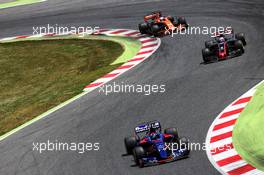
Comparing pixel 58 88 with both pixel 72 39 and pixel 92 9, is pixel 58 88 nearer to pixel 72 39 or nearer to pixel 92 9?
pixel 72 39

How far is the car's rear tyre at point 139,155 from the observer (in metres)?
17.4

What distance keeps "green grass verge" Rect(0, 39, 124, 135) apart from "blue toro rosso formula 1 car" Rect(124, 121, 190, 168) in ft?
20.4

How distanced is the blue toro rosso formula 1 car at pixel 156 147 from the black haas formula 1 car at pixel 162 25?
13764 mm

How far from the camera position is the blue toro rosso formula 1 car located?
57.1ft

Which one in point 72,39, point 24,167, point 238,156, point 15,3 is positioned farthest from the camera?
point 15,3

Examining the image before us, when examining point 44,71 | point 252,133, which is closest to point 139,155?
point 252,133

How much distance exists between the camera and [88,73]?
91.5 feet

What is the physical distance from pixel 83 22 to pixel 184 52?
1046 cm

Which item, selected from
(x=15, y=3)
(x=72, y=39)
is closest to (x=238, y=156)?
(x=72, y=39)

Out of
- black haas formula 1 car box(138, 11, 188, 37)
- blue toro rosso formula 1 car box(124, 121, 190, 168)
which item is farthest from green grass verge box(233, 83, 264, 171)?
black haas formula 1 car box(138, 11, 188, 37)

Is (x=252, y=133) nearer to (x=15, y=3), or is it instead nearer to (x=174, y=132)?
(x=174, y=132)

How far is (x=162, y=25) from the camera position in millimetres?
32062

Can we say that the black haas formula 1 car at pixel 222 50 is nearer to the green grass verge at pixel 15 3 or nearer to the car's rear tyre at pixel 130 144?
the car's rear tyre at pixel 130 144

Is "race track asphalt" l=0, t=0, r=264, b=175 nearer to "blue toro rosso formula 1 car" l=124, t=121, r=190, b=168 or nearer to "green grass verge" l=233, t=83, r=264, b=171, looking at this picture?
"blue toro rosso formula 1 car" l=124, t=121, r=190, b=168
